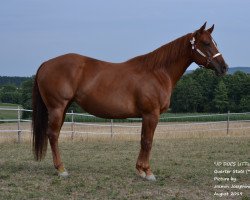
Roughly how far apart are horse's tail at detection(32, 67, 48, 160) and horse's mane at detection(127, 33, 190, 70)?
5.34 ft

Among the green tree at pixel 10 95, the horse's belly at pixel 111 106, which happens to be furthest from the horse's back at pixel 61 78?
the green tree at pixel 10 95

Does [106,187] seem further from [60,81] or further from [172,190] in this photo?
[60,81]

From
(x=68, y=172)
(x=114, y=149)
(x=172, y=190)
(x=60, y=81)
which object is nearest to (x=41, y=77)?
(x=60, y=81)

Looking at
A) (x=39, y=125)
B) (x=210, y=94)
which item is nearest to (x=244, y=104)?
(x=210, y=94)

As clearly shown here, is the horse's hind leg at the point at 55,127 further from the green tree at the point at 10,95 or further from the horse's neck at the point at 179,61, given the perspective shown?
the green tree at the point at 10,95

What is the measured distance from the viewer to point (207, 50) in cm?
601

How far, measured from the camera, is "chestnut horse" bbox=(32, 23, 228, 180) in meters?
5.98

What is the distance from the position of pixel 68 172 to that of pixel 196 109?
22186 mm

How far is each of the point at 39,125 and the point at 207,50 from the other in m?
2.79

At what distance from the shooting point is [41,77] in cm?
615

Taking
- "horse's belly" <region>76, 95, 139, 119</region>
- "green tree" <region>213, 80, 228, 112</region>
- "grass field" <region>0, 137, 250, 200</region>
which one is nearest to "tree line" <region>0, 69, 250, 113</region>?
"green tree" <region>213, 80, 228, 112</region>

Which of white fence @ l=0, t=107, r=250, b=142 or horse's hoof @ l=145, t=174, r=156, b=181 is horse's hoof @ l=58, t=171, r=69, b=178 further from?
white fence @ l=0, t=107, r=250, b=142

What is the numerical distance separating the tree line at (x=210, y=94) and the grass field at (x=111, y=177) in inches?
699

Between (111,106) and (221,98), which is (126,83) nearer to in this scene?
(111,106)
